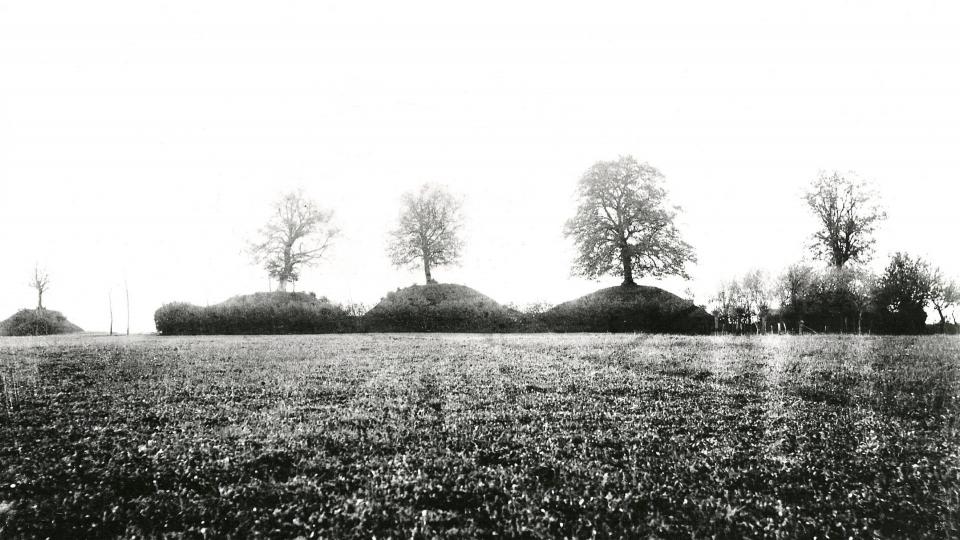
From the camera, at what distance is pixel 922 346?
18.5 m

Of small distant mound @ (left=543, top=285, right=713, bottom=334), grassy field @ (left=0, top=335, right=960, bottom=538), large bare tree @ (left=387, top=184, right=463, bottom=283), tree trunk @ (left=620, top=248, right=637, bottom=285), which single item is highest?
large bare tree @ (left=387, top=184, right=463, bottom=283)

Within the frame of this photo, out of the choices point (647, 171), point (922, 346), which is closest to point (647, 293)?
point (647, 171)

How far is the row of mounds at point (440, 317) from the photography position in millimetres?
34750

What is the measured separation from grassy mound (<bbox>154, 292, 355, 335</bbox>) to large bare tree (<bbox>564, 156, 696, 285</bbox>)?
21.8 m

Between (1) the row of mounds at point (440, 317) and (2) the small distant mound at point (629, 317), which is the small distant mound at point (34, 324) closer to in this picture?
(1) the row of mounds at point (440, 317)

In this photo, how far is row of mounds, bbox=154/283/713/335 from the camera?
34750 millimetres

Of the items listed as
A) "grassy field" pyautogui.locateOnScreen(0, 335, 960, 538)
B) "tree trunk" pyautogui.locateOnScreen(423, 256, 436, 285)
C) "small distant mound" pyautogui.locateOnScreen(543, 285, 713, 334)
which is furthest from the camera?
"tree trunk" pyautogui.locateOnScreen(423, 256, 436, 285)

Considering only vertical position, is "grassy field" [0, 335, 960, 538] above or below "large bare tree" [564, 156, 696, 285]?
below

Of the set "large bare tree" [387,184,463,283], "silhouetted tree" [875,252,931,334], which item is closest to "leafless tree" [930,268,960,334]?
"silhouetted tree" [875,252,931,334]

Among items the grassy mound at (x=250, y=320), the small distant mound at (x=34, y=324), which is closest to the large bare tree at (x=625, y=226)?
the grassy mound at (x=250, y=320)

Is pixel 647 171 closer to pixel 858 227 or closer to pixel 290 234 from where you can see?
pixel 858 227

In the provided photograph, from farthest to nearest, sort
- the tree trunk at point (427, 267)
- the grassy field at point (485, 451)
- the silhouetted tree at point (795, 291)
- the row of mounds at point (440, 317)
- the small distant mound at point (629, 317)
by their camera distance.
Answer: the tree trunk at point (427, 267) < the silhouetted tree at point (795, 291) < the row of mounds at point (440, 317) < the small distant mound at point (629, 317) < the grassy field at point (485, 451)

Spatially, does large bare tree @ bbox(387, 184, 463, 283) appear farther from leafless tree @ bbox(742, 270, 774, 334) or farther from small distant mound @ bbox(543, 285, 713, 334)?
leafless tree @ bbox(742, 270, 774, 334)

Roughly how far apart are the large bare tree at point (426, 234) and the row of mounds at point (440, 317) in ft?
40.4
